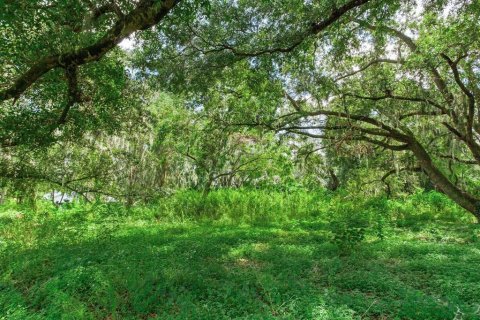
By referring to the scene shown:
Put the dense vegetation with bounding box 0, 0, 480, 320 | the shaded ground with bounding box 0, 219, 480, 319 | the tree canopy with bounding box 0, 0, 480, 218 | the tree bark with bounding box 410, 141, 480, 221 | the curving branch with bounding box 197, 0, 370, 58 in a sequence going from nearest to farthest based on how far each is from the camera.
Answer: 1. the shaded ground with bounding box 0, 219, 480, 319
2. the dense vegetation with bounding box 0, 0, 480, 320
3. the tree canopy with bounding box 0, 0, 480, 218
4. the curving branch with bounding box 197, 0, 370, 58
5. the tree bark with bounding box 410, 141, 480, 221

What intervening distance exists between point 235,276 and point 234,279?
0.11 m

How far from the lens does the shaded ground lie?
359 cm

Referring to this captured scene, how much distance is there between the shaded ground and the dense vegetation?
28 mm

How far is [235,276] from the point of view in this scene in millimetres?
4652

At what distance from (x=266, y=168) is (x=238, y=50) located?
256 inches

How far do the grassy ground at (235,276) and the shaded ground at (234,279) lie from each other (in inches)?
0.6

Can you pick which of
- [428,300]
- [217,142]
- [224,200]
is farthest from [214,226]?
[428,300]

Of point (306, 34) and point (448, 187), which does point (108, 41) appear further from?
point (448, 187)

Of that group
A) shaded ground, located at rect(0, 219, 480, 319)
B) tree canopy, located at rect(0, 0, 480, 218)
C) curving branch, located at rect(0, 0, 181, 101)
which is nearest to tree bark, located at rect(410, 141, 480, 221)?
tree canopy, located at rect(0, 0, 480, 218)

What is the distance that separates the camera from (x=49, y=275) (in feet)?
15.9

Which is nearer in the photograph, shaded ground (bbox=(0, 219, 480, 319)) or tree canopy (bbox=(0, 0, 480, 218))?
shaded ground (bbox=(0, 219, 480, 319))

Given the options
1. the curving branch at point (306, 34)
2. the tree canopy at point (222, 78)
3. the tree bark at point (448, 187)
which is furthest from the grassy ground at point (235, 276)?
the curving branch at point (306, 34)

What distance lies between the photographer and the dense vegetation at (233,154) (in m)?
4.09

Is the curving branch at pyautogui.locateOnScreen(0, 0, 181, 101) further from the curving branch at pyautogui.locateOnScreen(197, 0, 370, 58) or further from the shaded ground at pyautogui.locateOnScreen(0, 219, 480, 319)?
the curving branch at pyautogui.locateOnScreen(197, 0, 370, 58)
